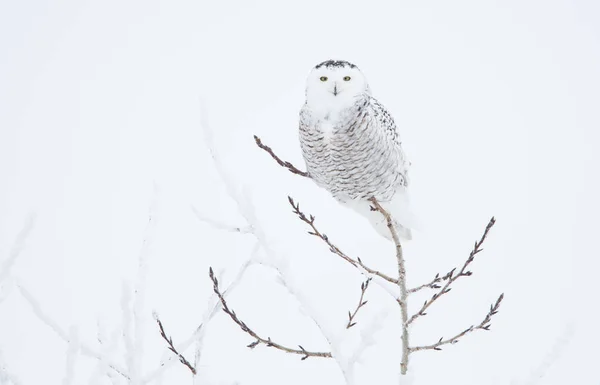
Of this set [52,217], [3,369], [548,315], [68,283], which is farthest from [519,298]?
[52,217]

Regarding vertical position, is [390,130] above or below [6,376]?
above

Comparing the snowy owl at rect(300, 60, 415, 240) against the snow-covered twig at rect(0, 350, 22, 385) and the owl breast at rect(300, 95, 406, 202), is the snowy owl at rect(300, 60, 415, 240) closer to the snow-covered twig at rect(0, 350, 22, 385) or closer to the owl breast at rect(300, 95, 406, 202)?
the owl breast at rect(300, 95, 406, 202)

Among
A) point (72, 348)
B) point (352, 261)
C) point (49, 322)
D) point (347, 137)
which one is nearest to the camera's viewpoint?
point (72, 348)

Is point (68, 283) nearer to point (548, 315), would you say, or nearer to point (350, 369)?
point (548, 315)

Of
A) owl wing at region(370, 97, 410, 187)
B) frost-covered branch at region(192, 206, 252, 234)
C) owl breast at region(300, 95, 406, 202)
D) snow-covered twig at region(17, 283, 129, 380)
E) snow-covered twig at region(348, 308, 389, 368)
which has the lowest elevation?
snow-covered twig at region(17, 283, 129, 380)

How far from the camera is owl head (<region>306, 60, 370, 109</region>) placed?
3.64m

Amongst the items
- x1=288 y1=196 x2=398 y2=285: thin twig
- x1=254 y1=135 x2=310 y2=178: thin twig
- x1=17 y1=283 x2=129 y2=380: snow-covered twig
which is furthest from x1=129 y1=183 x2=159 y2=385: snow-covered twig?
x1=254 y1=135 x2=310 y2=178: thin twig

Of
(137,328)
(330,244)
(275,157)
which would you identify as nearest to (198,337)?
(137,328)

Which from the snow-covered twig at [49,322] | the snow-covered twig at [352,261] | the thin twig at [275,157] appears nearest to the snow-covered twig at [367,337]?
the snow-covered twig at [352,261]

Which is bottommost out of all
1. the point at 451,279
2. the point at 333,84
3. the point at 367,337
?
the point at 367,337

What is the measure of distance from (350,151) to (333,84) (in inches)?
15.6

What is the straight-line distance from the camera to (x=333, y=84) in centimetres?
364

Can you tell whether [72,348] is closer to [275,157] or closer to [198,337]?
[198,337]

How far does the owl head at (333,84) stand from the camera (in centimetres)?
364
